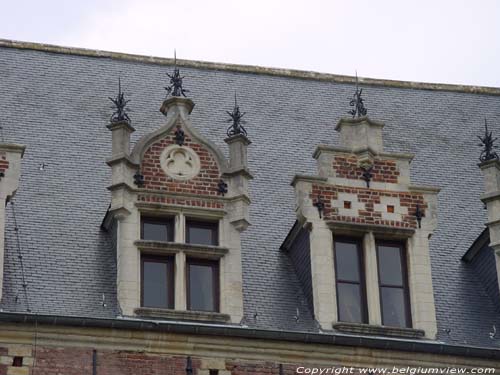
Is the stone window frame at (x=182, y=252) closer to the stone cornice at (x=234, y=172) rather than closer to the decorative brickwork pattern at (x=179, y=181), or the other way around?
the decorative brickwork pattern at (x=179, y=181)

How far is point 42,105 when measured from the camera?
2798 cm

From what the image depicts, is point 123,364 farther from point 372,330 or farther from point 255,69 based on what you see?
point 255,69

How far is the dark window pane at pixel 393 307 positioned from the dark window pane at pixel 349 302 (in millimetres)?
346

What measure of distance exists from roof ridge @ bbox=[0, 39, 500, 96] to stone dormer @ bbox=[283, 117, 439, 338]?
5.93 m

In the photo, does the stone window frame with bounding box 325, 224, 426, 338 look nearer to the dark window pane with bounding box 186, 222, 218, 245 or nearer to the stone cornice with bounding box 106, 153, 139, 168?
the dark window pane with bounding box 186, 222, 218, 245

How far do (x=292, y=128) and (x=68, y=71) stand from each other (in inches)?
162

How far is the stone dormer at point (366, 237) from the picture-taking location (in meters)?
23.8

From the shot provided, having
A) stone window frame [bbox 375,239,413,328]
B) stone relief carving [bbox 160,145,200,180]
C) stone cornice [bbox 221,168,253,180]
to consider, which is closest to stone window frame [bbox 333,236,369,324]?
stone window frame [bbox 375,239,413,328]

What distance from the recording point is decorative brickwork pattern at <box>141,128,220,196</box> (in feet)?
79.1

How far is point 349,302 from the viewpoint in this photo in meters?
23.9

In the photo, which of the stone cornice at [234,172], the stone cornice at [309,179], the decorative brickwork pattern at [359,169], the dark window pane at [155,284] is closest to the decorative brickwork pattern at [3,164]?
the dark window pane at [155,284]

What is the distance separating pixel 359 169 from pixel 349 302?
2206mm

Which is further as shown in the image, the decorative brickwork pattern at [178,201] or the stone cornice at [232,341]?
the decorative brickwork pattern at [178,201]

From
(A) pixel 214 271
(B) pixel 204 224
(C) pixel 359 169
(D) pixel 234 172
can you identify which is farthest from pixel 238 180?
(C) pixel 359 169
